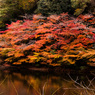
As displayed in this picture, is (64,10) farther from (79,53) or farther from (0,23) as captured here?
(0,23)

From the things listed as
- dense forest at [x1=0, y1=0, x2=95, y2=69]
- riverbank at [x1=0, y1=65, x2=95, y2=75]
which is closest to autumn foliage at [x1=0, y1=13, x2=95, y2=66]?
dense forest at [x1=0, y1=0, x2=95, y2=69]

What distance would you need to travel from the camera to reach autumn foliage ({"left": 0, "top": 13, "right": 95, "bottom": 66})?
612 cm

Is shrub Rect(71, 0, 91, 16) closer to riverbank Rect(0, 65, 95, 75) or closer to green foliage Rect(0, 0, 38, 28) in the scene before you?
green foliage Rect(0, 0, 38, 28)

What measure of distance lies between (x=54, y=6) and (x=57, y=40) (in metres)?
3.24

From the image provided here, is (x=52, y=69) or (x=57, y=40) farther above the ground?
(x=57, y=40)

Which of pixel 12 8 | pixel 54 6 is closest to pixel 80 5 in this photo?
pixel 54 6

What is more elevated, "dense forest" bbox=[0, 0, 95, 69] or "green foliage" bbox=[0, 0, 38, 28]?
"green foliage" bbox=[0, 0, 38, 28]

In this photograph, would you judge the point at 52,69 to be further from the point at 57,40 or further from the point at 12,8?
the point at 12,8

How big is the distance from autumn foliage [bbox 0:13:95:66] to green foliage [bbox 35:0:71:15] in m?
0.99

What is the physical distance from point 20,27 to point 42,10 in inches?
99.1

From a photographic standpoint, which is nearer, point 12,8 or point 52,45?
point 52,45

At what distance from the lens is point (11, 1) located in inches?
403

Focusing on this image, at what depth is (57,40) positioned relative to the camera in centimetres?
659

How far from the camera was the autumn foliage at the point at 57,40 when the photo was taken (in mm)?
6123
